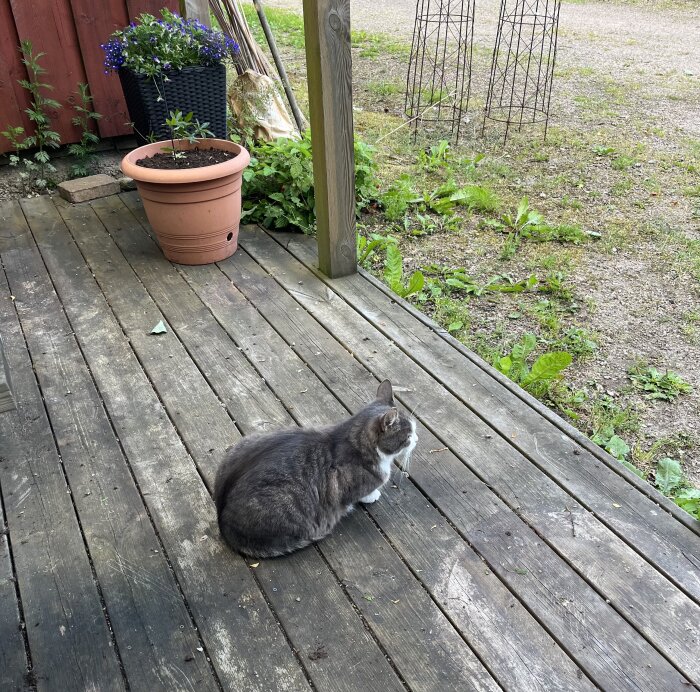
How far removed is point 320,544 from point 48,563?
2.59 feet

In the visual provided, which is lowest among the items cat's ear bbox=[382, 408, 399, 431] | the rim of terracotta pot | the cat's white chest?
the cat's white chest

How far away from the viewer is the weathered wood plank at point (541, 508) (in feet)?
5.66

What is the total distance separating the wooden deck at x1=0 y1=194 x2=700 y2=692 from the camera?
1646 millimetres

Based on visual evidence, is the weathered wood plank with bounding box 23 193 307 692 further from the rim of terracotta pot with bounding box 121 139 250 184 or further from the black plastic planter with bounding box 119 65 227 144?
the black plastic planter with bounding box 119 65 227 144

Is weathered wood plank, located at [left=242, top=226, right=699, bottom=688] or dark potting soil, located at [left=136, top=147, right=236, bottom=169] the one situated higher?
dark potting soil, located at [left=136, top=147, right=236, bottom=169]

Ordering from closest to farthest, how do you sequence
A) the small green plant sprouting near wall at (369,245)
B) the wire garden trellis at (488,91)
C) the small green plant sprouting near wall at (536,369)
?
the small green plant sprouting near wall at (536,369)
the small green plant sprouting near wall at (369,245)
the wire garden trellis at (488,91)

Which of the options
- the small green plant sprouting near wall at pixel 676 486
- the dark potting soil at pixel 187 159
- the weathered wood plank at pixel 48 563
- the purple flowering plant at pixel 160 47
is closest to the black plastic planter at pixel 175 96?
the purple flowering plant at pixel 160 47

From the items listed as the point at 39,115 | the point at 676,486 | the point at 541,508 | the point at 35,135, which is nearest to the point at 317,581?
the point at 541,508

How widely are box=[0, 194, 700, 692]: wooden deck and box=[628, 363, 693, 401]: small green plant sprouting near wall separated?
2.44 ft

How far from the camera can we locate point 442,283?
12.1 ft

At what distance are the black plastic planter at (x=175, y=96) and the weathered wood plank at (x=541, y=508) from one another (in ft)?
6.36

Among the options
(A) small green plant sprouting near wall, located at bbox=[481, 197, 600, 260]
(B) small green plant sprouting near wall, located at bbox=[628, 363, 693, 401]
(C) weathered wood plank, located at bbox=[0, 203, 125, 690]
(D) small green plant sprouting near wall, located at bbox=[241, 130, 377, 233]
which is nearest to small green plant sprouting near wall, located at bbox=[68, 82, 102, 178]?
(D) small green plant sprouting near wall, located at bbox=[241, 130, 377, 233]

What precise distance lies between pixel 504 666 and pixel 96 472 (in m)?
1.43

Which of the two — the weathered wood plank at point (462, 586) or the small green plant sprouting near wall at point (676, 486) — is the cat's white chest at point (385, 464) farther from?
the small green plant sprouting near wall at point (676, 486)
